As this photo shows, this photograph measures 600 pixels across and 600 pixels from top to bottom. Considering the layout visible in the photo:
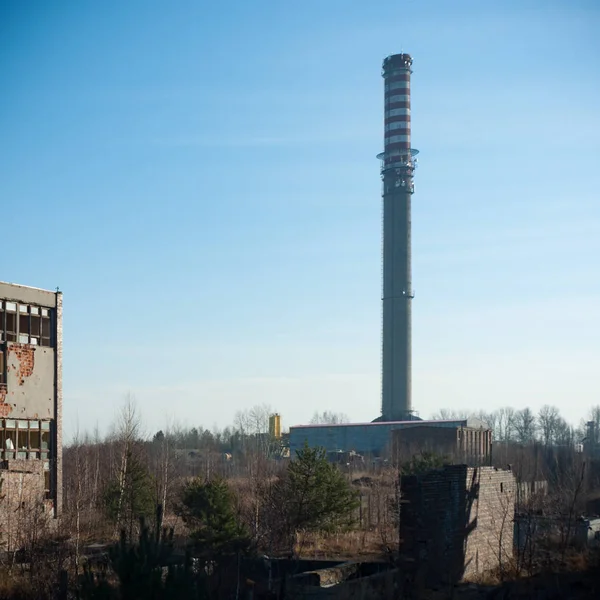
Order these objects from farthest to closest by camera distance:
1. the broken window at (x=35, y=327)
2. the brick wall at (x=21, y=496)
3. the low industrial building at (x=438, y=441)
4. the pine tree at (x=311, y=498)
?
the low industrial building at (x=438, y=441) → the pine tree at (x=311, y=498) → the broken window at (x=35, y=327) → the brick wall at (x=21, y=496)

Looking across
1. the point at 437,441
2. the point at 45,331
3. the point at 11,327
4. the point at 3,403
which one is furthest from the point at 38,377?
the point at 437,441

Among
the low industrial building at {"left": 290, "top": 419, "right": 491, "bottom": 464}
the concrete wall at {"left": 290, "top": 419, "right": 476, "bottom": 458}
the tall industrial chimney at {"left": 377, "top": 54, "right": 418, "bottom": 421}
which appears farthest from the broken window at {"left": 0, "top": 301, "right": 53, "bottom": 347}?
the tall industrial chimney at {"left": 377, "top": 54, "right": 418, "bottom": 421}

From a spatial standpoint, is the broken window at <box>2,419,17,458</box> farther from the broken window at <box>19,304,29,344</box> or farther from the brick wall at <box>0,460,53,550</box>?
the broken window at <box>19,304,29,344</box>

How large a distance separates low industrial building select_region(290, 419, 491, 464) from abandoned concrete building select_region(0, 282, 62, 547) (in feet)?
108

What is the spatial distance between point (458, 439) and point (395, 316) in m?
12.5

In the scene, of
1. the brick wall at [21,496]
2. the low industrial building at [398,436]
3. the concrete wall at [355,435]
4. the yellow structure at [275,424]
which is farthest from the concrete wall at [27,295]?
the yellow structure at [275,424]

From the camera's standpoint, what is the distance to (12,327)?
23172 mm

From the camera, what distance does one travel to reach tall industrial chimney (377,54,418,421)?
6900 cm

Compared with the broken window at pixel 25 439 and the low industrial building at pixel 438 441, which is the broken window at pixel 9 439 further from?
the low industrial building at pixel 438 441

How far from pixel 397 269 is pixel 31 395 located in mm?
48716

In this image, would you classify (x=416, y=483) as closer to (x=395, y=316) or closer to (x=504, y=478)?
(x=504, y=478)

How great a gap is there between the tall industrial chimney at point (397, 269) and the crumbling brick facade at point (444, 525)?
53412mm

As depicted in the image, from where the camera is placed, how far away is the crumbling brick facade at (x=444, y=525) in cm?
1469

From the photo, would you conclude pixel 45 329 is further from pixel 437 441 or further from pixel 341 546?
pixel 437 441
